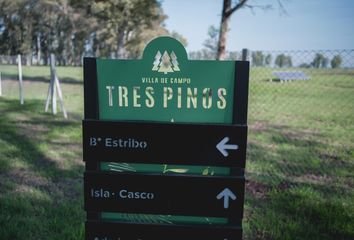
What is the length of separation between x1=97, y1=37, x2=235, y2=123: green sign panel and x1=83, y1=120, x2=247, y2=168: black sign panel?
6cm

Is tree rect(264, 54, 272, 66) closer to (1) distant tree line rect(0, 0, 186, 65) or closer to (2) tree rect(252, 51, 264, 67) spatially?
(2) tree rect(252, 51, 264, 67)

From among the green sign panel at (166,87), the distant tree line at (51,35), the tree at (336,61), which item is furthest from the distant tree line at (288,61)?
the distant tree line at (51,35)

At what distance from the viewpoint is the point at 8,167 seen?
16.7 ft

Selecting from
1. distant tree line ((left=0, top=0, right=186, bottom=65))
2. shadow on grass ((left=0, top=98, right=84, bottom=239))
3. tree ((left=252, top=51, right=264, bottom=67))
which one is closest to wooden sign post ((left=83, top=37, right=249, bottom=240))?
shadow on grass ((left=0, top=98, right=84, bottom=239))

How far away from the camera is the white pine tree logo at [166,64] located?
2039 millimetres

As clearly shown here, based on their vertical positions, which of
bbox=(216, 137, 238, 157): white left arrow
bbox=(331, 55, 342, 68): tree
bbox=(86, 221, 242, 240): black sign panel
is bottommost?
bbox=(86, 221, 242, 240): black sign panel

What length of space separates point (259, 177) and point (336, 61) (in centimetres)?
189

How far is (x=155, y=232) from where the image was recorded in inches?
85.4

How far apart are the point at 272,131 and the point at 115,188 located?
6.62 meters

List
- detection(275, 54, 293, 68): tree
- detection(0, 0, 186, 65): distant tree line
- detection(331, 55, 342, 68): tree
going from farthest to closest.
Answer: detection(0, 0, 186, 65): distant tree line → detection(275, 54, 293, 68): tree → detection(331, 55, 342, 68): tree

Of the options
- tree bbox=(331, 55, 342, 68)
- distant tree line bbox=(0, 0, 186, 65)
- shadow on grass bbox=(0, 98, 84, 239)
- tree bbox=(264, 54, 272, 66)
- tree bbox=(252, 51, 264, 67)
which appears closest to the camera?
shadow on grass bbox=(0, 98, 84, 239)

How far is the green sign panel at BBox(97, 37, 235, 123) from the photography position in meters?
2.03

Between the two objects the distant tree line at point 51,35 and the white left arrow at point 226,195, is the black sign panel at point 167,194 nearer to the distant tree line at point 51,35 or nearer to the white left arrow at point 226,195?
the white left arrow at point 226,195

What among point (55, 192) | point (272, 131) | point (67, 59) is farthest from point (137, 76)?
point (67, 59)
